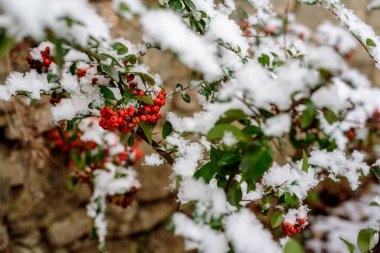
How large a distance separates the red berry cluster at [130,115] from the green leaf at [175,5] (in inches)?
8.6

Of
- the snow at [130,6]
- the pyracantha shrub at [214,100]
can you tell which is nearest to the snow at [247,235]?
the pyracantha shrub at [214,100]

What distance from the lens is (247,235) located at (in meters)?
0.74

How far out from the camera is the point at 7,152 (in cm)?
178

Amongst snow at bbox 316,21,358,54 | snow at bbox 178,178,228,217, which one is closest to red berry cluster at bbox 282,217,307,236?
snow at bbox 178,178,228,217

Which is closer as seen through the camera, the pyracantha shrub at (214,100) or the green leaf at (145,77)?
the pyracantha shrub at (214,100)

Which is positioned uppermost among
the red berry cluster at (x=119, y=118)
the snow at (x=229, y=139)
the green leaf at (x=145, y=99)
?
the snow at (x=229, y=139)

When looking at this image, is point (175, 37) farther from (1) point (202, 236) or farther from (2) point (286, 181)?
(2) point (286, 181)

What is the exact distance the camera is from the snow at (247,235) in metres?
0.73

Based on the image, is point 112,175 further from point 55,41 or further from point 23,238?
point 55,41

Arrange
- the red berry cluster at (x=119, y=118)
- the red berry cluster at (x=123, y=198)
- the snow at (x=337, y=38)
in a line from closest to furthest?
1. the red berry cluster at (x=119, y=118)
2. the red berry cluster at (x=123, y=198)
3. the snow at (x=337, y=38)

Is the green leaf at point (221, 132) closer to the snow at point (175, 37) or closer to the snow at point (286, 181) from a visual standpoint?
the snow at point (175, 37)

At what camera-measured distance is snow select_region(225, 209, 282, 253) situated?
0.73 meters

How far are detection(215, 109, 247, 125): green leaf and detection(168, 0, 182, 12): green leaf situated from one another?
1.32ft

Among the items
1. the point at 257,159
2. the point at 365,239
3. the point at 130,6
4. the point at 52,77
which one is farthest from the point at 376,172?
the point at 52,77
